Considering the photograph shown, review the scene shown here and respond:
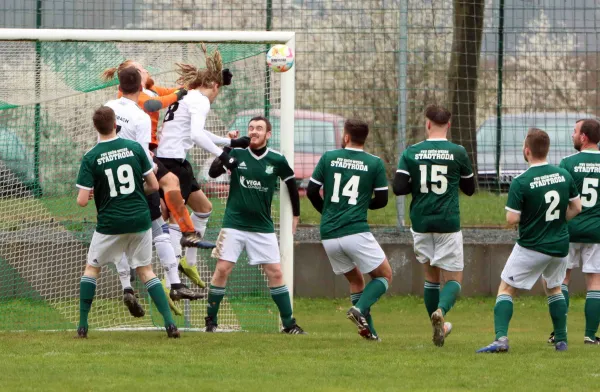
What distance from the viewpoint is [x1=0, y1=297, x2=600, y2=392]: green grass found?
25.4 feet

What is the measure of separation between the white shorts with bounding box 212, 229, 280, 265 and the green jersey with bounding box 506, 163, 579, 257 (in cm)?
273

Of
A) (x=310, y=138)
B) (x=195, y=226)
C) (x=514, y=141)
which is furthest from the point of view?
(x=514, y=141)

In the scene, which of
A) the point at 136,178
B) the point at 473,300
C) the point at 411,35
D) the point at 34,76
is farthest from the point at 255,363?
the point at 411,35

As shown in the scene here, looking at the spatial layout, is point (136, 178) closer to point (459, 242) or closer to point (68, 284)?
point (459, 242)

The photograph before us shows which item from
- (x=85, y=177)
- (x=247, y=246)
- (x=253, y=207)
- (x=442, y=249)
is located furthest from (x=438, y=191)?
(x=85, y=177)

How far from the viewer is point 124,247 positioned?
10.2 metres

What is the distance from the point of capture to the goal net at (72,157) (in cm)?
1212

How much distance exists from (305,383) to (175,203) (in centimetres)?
417

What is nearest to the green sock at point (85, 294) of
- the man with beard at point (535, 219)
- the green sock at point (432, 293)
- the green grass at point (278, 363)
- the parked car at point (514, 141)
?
the green grass at point (278, 363)

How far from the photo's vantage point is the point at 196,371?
8.20m

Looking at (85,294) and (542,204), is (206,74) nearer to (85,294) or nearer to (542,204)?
(85,294)

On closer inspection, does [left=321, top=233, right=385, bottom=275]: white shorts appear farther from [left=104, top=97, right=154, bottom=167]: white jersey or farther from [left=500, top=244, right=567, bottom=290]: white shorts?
[left=104, top=97, right=154, bottom=167]: white jersey

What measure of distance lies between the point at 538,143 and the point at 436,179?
1.11m

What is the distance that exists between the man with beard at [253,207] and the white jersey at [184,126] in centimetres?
33
